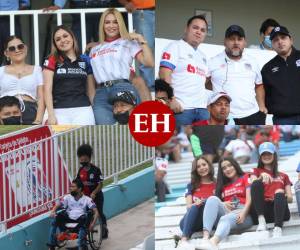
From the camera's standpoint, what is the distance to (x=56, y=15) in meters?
9.97

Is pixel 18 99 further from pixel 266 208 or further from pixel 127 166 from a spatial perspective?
pixel 266 208

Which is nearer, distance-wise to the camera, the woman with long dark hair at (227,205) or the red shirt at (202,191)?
the woman with long dark hair at (227,205)

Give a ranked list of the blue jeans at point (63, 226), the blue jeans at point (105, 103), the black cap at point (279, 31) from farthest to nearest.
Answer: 1. the black cap at point (279, 31)
2. the blue jeans at point (105, 103)
3. the blue jeans at point (63, 226)

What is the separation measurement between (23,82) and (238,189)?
2.54m

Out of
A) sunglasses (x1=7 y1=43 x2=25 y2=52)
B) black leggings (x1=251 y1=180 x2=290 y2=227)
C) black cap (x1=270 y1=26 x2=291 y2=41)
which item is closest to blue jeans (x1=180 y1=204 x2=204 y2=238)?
black leggings (x1=251 y1=180 x2=290 y2=227)

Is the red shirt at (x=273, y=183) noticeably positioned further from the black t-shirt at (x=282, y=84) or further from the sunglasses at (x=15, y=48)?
the sunglasses at (x=15, y=48)

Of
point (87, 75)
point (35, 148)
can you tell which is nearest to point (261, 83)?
point (87, 75)

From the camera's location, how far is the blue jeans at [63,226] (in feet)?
32.4

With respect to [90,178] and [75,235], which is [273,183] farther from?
[75,235]

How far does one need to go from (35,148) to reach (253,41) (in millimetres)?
2603

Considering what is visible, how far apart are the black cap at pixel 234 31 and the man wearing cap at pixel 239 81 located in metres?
0.01

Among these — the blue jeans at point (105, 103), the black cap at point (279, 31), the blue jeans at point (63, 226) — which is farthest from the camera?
the black cap at point (279, 31)

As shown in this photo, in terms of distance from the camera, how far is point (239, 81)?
33.2ft

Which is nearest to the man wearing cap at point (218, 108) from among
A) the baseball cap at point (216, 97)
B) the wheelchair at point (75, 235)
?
the baseball cap at point (216, 97)
